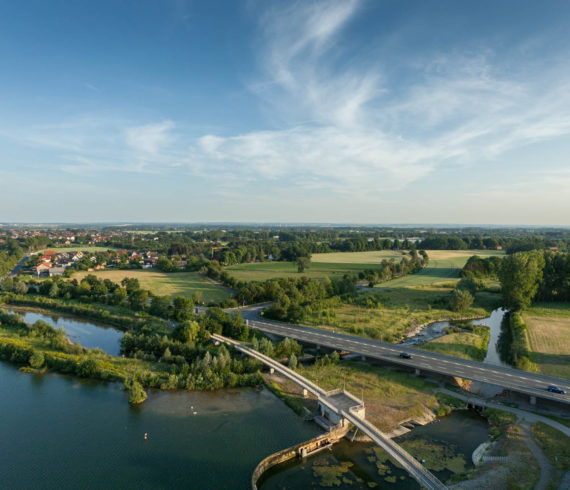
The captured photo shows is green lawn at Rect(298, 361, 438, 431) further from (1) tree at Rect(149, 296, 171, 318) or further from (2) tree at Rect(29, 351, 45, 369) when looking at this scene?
(2) tree at Rect(29, 351, 45, 369)

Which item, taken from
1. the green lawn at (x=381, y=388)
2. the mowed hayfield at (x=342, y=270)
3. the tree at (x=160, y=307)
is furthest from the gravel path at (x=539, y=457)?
the mowed hayfield at (x=342, y=270)

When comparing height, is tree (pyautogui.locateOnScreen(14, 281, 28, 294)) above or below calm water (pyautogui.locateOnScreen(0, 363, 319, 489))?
above

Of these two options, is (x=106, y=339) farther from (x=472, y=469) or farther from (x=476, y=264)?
(x=476, y=264)

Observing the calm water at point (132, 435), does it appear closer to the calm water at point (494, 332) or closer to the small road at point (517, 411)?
the small road at point (517, 411)

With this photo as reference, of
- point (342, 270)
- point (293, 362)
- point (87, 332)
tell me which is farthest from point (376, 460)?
point (342, 270)

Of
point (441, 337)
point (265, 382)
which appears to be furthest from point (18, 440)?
point (441, 337)

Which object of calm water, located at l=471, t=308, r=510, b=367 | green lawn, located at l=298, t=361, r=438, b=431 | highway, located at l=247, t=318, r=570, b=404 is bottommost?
calm water, located at l=471, t=308, r=510, b=367

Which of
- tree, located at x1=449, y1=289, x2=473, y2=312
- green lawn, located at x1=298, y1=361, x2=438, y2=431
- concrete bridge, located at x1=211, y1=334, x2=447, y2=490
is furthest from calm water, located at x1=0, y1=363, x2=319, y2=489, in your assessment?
tree, located at x1=449, y1=289, x2=473, y2=312
